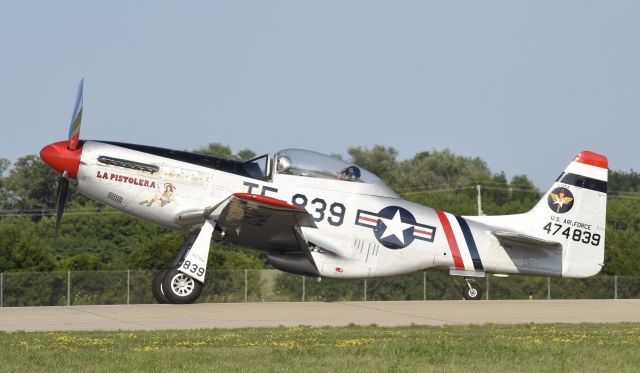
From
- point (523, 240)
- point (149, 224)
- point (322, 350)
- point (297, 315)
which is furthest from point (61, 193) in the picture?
point (149, 224)

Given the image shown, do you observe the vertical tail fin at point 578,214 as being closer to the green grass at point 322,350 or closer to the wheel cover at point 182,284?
the green grass at point 322,350

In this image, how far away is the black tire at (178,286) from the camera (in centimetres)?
1797

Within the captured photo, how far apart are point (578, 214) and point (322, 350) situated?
9833 mm

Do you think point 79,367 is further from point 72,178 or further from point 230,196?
point 72,178

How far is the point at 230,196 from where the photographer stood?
17344 mm

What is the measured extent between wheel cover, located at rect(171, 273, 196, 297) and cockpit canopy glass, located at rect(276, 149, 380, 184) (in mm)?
2320

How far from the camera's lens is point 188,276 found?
1797 centimetres

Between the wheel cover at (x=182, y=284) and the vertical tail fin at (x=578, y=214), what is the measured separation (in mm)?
6574

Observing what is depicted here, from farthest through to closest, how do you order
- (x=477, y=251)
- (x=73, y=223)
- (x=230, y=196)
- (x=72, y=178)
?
(x=73, y=223), (x=477, y=251), (x=72, y=178), (x=230, y=196)

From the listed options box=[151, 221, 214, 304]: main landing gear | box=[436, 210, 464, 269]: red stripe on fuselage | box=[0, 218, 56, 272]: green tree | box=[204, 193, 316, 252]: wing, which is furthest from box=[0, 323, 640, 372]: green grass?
box=[0, 218, 56, 272]: green tree

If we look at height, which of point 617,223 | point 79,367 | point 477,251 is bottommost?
point 79,367

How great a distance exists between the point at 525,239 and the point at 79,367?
10985 millimetres

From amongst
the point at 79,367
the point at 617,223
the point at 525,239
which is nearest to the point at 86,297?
the point at 525,239

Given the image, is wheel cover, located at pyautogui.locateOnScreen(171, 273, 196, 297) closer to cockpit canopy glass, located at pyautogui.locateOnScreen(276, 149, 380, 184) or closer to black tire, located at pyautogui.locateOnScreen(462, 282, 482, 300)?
cockpit canopy glass, located at pyautogui.locateOnScreen(276, 149, 380, 184)
